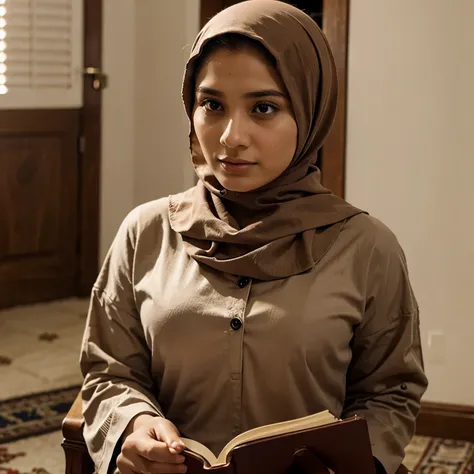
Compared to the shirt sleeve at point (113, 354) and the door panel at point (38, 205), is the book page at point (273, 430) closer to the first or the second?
the shirt sleeve at point (113, 354)

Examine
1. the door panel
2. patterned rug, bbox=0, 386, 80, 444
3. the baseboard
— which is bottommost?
→ patterned rug, bbox=0, 386, 80, 444

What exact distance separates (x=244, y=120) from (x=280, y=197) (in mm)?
147

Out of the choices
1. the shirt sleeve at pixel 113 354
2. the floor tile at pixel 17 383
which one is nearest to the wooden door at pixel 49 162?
the floor tile at pixel 17 383

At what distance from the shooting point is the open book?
46.9 inches

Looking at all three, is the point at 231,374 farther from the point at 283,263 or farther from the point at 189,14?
the point at 189,14

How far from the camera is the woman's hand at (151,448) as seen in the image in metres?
1.23

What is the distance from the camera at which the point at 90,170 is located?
478cm

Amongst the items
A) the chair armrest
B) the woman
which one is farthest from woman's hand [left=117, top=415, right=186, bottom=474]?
the chair armrest

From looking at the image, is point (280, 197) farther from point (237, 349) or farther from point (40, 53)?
point (40, 53)

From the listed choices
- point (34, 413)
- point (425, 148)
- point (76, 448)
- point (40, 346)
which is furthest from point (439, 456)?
point (40, 346)

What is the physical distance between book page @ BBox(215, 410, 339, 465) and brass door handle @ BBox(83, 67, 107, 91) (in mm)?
3683

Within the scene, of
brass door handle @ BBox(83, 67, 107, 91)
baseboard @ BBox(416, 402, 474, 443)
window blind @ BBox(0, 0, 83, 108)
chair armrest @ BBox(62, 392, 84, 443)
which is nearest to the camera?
chair armrest @ BBox(62, 392, 84, 443)

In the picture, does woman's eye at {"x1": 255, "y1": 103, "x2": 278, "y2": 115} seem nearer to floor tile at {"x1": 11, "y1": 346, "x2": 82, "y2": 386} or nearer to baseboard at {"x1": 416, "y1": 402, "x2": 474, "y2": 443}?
baseboard at {"x1": 416, "y1": 402, "x2": 474, "y2": 443}

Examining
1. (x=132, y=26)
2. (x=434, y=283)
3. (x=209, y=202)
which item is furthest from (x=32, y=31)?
(x=209, y=202)
